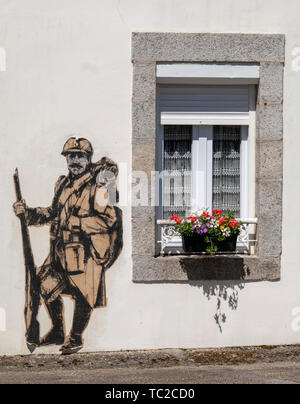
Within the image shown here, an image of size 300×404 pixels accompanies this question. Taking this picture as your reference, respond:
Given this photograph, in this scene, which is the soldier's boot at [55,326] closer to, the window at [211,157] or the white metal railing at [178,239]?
the white metal railing at [178,239]

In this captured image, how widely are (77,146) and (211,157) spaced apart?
1495 mm

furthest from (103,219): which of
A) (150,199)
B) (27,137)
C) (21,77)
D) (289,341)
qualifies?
(289,341)

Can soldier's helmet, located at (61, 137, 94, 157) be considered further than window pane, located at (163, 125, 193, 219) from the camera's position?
No

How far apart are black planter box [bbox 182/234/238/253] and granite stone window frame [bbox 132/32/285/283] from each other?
11 cm

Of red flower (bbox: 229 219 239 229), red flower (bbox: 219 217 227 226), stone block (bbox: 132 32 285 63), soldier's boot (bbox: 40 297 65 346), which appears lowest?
soldier's boot (bbox: 40 297 65 346)

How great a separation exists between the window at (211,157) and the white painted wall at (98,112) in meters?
0.48

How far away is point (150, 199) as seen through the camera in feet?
27.9

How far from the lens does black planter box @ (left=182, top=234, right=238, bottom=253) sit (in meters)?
8.40

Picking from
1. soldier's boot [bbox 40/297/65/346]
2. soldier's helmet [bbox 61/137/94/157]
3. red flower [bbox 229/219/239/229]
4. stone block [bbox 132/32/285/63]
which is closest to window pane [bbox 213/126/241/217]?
red flower [bbox 229/219/239/229]

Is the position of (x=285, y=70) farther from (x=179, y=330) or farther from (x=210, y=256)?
(x=179, y=330)

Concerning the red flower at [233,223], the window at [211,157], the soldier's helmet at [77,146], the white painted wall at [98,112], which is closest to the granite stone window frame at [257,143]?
the white painted wall at [98,112]

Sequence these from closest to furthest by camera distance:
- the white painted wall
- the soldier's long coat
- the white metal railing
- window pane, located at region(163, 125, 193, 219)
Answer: the white painted wall, the soldier's long coat, the white metal railing, window pane, located at region(163, 125, 193, 219)

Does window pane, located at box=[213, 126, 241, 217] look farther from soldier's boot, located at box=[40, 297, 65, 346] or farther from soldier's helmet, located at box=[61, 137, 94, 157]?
soldier's boot, located at box=[40, 297, 65, 346]

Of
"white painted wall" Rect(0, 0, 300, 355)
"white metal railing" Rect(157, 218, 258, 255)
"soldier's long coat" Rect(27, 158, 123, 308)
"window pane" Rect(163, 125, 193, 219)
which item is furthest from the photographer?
"window pane" Rect(163, 125, 193, 219)
